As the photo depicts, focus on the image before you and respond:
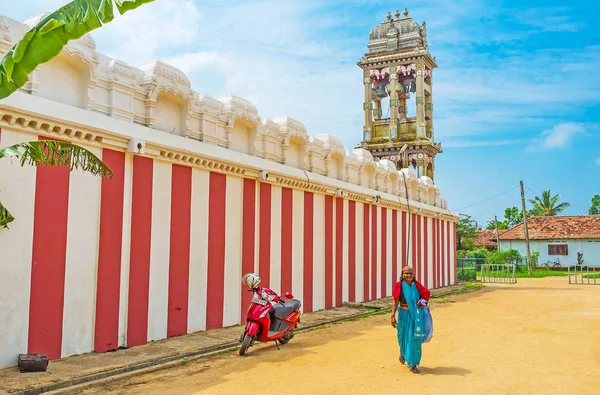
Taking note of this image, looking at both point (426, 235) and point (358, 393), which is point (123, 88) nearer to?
point (358, 393)

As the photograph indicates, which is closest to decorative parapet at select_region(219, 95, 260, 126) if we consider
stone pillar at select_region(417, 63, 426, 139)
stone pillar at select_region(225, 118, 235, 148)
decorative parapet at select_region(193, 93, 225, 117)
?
stone pillar at select_region(225, 118, 235, 148)

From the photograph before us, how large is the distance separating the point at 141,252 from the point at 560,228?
157ft

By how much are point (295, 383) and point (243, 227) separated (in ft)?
16.8

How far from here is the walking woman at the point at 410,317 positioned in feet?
23.8

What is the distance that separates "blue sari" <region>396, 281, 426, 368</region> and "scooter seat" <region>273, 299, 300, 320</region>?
247cm

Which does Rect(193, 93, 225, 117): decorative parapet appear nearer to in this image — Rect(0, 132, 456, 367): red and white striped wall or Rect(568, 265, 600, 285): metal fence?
Rect(0, 132, 456, 367): red and white striped wall

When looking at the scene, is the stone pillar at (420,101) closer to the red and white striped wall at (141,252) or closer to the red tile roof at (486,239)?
the red and white striped wall at (141,252)

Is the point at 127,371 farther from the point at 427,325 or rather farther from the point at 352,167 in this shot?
the point at 352,167

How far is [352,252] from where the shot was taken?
630 inches

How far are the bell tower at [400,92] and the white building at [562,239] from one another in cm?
1877

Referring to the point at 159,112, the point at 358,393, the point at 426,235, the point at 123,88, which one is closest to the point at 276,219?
the point at 159,112

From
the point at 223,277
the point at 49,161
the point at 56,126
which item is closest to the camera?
the point at 49,161

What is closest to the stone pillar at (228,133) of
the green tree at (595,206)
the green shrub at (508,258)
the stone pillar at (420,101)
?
the stone pillar at (420,101)

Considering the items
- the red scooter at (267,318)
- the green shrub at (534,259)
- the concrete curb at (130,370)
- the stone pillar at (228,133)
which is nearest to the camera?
the concrete curb at (130,370)
